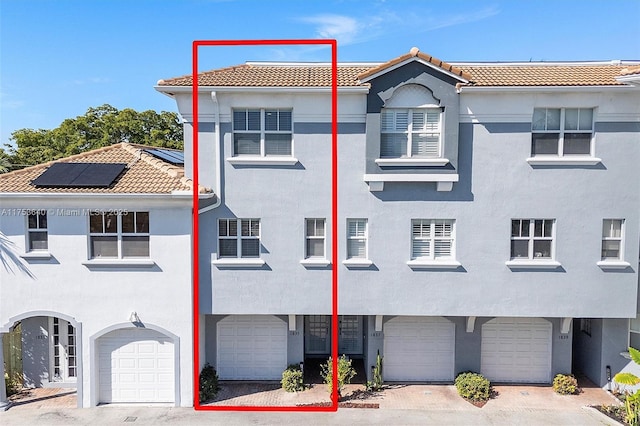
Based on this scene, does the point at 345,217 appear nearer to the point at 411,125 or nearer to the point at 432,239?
the point at 432,239

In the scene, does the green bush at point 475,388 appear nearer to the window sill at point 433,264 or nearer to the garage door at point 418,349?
the garage door at point 418,349

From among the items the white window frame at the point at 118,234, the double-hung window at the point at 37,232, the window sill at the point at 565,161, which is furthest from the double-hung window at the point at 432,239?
the double-hung window at the point at 37,232

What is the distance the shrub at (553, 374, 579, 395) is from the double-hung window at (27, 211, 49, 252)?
17384 mm

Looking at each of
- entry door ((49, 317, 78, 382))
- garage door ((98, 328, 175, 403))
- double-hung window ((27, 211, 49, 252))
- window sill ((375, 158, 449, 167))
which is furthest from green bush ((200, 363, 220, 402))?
window sill ((375, 158, 449, 167))

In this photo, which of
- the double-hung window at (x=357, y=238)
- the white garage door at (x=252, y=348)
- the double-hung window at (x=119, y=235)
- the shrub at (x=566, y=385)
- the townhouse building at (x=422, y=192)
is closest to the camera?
the townhouse building at (x=422, y=192)

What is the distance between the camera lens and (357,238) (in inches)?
480

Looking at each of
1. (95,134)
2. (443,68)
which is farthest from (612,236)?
(95,134)

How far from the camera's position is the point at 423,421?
36.9 ft

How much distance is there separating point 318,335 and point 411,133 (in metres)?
9.02

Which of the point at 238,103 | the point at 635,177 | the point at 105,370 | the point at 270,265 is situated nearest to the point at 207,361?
the point at 105,370

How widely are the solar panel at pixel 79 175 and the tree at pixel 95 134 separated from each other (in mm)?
22459

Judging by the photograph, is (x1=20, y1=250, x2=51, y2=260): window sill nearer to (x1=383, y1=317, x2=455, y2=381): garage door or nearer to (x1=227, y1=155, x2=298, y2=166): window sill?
(x1=227, y1=155, x2=298, y2=166): window sill

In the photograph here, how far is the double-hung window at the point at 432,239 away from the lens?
12.1m

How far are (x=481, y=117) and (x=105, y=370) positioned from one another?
14.4 metres
